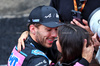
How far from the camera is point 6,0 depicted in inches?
178

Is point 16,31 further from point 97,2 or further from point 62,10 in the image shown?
point 97,2

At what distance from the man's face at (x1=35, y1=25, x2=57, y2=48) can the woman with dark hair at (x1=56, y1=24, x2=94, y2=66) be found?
0.61 feet

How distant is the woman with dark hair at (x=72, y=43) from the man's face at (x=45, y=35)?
19 centimetres

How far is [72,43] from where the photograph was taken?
1812 millimetres

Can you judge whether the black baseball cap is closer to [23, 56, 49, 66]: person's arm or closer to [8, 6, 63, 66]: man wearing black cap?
[8, 6, 63, 66]: man wearing black cap

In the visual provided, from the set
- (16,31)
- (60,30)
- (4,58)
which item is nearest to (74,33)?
(60,30)

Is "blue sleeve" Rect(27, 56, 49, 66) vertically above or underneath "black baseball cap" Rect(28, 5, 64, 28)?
underneath

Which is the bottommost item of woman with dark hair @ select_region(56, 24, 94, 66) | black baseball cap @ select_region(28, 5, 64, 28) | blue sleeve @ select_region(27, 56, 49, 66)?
blue sleeve @ select_region(27, 56, 49, 66)

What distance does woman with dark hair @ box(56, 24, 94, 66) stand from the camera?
1.80 meters

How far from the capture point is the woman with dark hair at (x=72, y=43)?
5.92ft

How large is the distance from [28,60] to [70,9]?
3.08ft

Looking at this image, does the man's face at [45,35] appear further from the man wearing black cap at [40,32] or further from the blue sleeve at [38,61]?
A: the blue sleeve at [38,61]

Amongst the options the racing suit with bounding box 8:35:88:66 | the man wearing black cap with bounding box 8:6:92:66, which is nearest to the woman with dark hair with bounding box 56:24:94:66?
the racing suit with bounding box 8:35:88:66

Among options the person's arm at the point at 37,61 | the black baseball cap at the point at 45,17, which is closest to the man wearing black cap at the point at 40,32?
the black baseball cap at the point at 45,17
